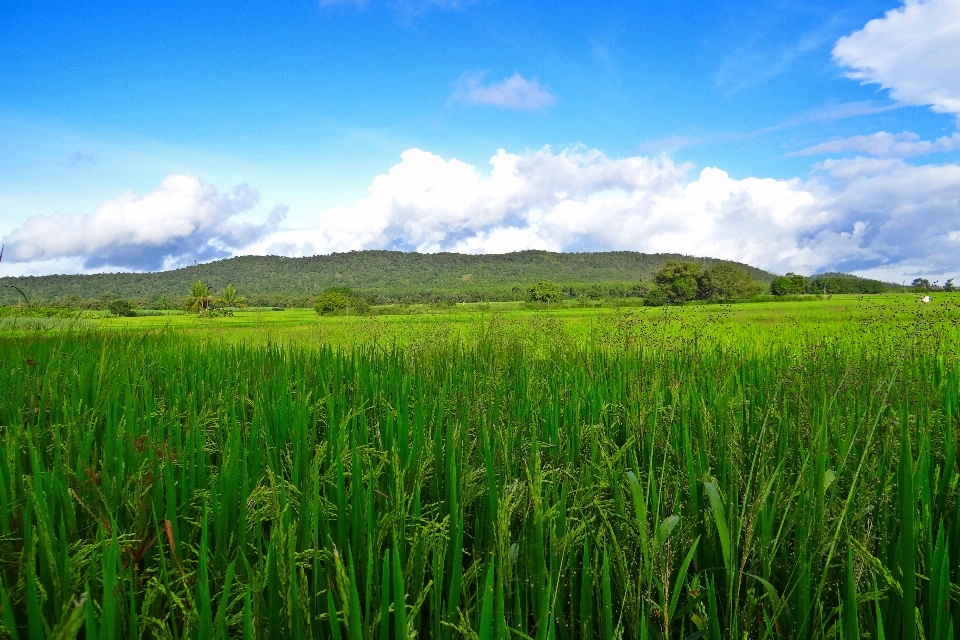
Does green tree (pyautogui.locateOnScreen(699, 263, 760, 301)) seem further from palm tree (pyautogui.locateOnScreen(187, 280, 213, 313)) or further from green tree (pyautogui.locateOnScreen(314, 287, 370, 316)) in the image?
palm tree (pyautogui.locateOnScreen(187, 280, 213, 313))

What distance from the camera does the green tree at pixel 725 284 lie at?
5714 cm

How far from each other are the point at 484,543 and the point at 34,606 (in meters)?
1.20

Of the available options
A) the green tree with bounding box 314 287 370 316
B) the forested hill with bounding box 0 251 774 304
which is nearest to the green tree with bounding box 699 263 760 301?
the green tree with bounding box 314 287 370 316

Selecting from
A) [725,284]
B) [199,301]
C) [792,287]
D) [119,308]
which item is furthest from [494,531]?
[725,284]

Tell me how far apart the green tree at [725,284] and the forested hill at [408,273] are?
49.3m

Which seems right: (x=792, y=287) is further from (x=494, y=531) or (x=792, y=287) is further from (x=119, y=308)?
(x=494, y=531)

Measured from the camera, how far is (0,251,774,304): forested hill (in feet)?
428

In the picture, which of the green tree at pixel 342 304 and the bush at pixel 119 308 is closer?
the green tree at pixel 342 304

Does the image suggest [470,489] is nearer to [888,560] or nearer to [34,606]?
[34,606]

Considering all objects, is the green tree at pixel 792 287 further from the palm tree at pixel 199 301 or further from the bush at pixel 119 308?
the bush at pixel 119 308

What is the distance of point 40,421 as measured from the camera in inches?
125

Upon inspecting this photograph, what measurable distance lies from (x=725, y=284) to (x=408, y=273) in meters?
119

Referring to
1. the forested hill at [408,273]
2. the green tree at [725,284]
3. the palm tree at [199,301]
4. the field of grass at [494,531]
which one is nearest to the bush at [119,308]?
the palm tree at [199,301]

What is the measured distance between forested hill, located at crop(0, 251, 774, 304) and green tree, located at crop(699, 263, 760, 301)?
49.3m
